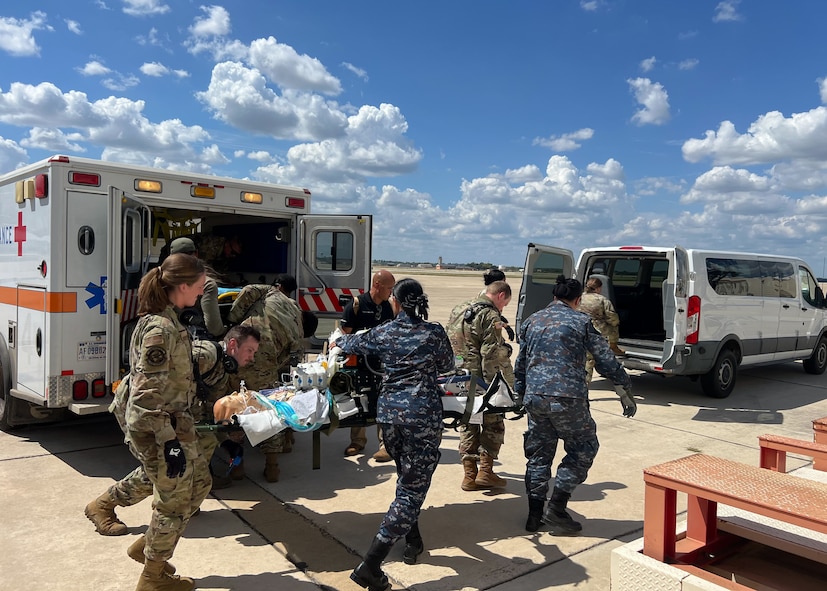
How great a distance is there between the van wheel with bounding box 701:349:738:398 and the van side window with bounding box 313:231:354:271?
5.47m

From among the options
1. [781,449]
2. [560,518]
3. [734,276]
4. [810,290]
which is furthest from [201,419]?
[810,290]

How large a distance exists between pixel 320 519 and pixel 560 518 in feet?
5.70

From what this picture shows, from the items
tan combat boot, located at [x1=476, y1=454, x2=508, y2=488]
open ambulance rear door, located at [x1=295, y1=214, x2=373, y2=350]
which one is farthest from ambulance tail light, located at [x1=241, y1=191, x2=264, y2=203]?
tan combat boot, located at [x1=476, y1=454, x2=508, y2=488]

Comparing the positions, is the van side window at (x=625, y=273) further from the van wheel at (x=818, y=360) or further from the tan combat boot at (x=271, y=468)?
the tan combat boot at (x=271, y=468)

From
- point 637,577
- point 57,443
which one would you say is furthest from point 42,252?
point 637,577

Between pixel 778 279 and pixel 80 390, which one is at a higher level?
pixel 778 279

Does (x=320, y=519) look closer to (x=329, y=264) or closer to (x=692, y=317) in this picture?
(x=329, y=264)

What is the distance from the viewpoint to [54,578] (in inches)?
141

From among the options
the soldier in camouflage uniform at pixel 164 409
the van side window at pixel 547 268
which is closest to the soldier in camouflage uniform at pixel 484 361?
the soldier in camouflage uniform at pixel 164 409

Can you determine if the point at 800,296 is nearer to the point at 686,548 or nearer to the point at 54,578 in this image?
the point at 686,548

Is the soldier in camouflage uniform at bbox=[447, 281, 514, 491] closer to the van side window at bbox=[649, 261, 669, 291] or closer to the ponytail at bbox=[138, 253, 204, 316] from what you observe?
the ponytail at bbox=[138, 253, 204, 316]

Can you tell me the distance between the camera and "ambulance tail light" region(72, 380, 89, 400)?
5.30 meters

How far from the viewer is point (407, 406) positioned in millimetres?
3541

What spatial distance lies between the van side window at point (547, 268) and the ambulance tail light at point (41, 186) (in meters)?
5.45
